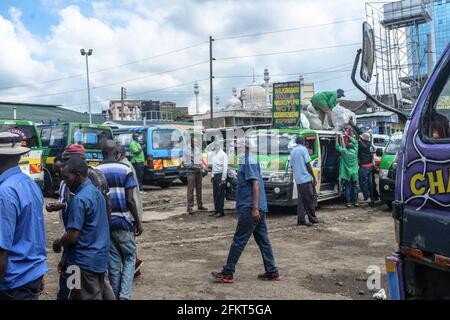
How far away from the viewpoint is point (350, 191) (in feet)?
39.2

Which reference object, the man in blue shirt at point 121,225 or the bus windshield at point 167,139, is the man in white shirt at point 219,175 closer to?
the bus windshield at point 167,139

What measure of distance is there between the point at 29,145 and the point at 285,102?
13872 millimetres

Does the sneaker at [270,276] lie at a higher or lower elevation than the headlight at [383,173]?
lower

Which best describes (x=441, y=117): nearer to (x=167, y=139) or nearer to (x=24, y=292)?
(x=24, y=292)

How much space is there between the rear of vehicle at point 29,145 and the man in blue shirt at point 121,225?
768cm

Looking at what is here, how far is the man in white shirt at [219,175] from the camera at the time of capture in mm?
10735

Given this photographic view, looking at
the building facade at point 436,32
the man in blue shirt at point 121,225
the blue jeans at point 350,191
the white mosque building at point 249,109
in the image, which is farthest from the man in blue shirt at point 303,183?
the white mosque building at point 249,109

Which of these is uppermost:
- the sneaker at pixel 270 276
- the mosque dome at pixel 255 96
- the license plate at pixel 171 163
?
the mosque dome at pixel 255 96

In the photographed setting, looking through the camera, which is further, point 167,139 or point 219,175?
point 167,139

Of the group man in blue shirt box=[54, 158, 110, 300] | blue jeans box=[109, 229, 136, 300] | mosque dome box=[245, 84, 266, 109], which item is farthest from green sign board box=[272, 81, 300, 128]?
mosque dome box=[245, 84, 266, 109]

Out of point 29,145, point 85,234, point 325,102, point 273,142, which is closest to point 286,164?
point 273,142

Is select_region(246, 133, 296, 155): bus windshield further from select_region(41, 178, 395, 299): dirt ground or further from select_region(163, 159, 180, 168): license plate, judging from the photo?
select_region(163, 159, 180, 168): license plate
